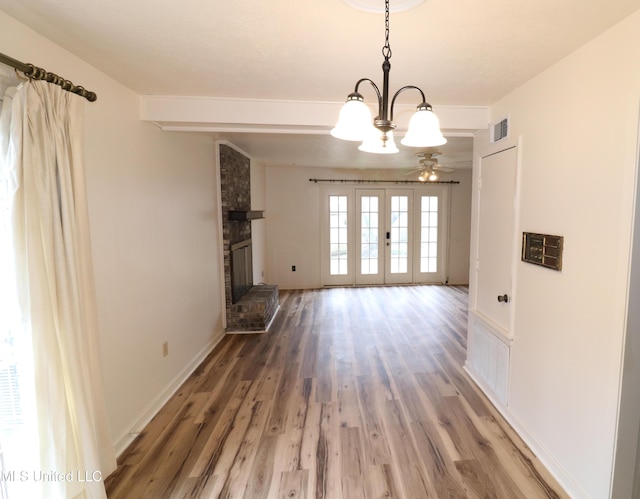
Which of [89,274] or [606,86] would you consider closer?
[606,86]

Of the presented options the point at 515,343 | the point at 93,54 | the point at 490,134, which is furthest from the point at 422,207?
the point at 93,54

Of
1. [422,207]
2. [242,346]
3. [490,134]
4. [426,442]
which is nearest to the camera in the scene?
[426,442]

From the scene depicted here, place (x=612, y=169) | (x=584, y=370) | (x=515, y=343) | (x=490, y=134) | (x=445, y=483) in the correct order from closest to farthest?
1. (x=612, y=169)
2. (x=584, y=370)
3. (x=445, y=483)
4. (x=515, y=343)
5. (x=490, y=134)

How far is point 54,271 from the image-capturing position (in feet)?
4.42

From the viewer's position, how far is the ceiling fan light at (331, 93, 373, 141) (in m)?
1.07

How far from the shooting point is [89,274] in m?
1.56

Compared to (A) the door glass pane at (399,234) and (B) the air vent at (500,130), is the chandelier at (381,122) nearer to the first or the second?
(B) the air vent at (500,130)

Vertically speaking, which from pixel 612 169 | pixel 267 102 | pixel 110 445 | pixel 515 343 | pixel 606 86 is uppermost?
pixel 267 102

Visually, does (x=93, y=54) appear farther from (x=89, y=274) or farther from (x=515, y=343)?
(x=515, y=343)

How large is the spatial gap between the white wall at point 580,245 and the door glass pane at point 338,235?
4.16 meters

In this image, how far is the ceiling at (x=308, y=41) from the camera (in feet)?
4.14

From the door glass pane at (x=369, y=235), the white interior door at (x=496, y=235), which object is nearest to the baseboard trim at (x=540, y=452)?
the white interior door at (x=496, y=235)

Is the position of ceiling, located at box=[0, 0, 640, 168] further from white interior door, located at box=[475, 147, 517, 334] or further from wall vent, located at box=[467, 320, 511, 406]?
wall vent, located at box=[467, 320, 511, 406]

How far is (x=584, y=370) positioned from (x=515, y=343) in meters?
0.59
